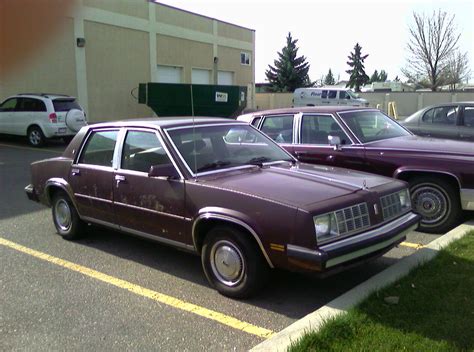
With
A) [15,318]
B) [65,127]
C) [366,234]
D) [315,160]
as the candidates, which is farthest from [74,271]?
[65,127]

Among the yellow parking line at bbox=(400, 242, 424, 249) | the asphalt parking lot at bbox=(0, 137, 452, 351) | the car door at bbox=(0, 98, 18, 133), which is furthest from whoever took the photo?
the car door at bbox=(0, 98, 18, 133)

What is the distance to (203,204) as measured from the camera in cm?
416

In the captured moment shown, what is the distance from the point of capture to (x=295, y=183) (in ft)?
13.6

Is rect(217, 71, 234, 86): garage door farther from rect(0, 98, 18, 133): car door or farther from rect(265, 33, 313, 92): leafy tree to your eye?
rect(265, 33, 313, 92): leafy tree

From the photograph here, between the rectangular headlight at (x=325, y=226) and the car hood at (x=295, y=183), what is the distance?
0.47 ft

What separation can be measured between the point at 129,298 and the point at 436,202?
12.7ft

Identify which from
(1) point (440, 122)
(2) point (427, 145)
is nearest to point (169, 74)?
(1) point (440, 122)

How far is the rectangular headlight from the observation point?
3.61 meters

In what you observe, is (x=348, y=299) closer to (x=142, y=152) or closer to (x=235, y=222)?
(x=235, y=222)

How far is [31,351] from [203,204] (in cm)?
167

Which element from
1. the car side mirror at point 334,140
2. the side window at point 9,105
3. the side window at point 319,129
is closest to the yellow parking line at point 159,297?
the car side mirror at point 334,140

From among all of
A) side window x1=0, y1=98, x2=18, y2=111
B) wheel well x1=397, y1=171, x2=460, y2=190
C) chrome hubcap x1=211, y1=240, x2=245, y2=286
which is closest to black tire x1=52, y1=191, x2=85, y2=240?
chrome hubcap x1=211, y1=240, x2=245, y2=286

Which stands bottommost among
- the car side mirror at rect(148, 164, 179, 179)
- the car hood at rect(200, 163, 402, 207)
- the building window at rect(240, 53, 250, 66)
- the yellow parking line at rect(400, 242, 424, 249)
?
the yellow parking line at rect(400, 242, 424, 249)

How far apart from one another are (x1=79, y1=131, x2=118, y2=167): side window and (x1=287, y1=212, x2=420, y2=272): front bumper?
251 centimetres
